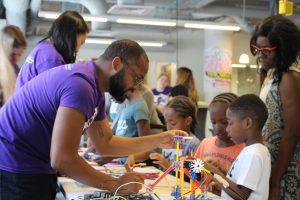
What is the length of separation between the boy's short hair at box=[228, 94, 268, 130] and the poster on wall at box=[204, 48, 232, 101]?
223 inches

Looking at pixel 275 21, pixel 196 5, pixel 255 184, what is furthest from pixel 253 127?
pixel 196 5

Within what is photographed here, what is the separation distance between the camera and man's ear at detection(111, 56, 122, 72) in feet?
5.00

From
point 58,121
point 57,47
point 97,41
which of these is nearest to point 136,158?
point 57,47

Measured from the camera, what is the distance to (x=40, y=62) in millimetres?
2271

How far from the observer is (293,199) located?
1.82 meters

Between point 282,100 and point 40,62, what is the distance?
1277 millimetres

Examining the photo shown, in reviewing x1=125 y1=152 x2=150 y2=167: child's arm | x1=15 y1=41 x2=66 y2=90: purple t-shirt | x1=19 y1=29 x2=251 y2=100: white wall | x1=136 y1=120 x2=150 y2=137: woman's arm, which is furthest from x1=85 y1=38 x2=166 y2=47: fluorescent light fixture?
x1=15 y1=41 x2=66 y2=90: purple t-shirt

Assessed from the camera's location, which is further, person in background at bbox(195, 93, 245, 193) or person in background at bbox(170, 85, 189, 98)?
person in background at bbox(170, 85, 189, 98)

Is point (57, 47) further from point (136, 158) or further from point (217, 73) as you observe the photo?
point (217, 73)

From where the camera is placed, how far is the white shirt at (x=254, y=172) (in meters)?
1.60

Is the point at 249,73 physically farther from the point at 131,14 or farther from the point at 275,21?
the point at 275,21

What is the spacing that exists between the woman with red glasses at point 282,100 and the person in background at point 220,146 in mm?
293

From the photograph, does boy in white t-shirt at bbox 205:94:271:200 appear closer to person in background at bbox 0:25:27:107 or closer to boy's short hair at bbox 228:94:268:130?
boy's short hair at bbox 228:94:268:130

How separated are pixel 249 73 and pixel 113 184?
7368 mm
